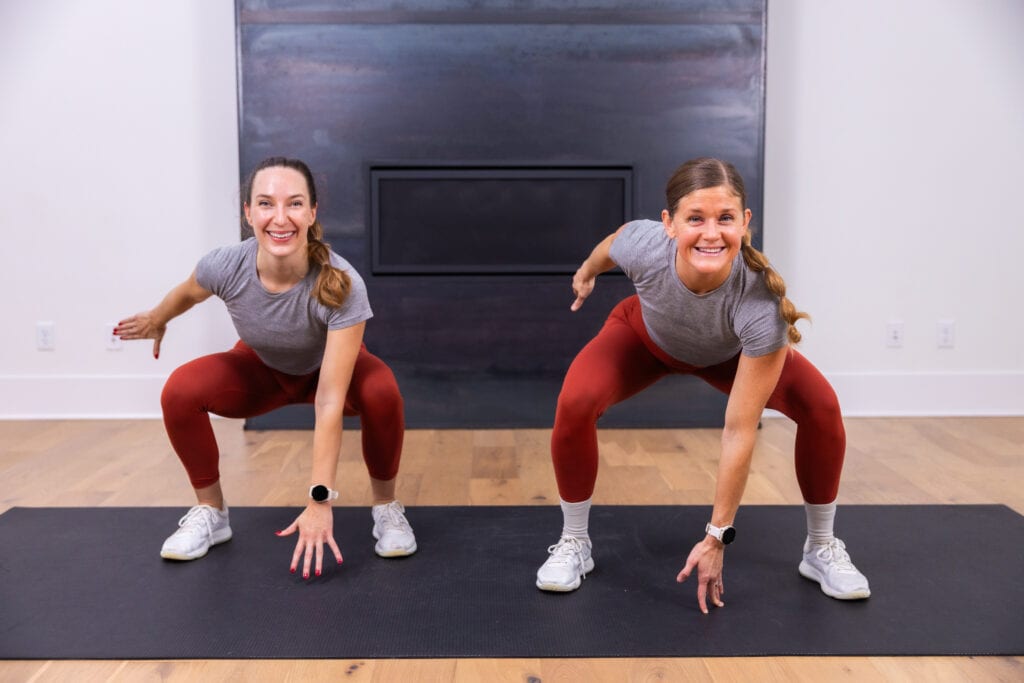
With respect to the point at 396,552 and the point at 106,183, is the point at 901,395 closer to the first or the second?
the point at 396,552

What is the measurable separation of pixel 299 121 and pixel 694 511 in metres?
2.14

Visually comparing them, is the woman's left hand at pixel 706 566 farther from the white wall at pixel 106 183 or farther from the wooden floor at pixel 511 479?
the white wall at pixel 106 183

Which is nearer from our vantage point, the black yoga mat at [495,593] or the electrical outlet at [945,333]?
the black yoga mat at [495,593]

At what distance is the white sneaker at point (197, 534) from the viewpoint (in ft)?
6.63

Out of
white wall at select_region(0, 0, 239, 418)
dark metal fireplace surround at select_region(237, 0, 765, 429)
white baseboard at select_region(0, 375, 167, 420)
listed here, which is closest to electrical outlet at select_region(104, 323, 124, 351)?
white wall at select_region(0, 0, 239, 418)

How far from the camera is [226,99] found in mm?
3680

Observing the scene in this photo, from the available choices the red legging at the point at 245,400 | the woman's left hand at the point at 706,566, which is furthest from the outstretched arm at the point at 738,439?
the red legging at the point at 245,400

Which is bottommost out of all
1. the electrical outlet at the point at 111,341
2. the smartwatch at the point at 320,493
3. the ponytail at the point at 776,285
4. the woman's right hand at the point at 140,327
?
the smartwatch at the point at 320,493

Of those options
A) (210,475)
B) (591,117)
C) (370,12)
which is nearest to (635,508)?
(210,475)

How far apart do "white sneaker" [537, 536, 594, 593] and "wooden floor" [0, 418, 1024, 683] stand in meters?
0.17

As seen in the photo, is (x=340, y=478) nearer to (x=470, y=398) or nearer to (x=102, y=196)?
(x=470, y=398)

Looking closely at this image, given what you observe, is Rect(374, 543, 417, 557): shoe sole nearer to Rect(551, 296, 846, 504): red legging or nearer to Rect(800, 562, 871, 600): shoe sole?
Rect(551, 296, 846, 504): red legging

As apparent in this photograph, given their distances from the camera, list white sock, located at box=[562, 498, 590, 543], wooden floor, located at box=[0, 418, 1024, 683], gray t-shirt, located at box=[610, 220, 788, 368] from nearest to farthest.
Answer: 1. wooden floor, located at box=[0, 418, 1024, 683]
2. gray t-shirt, located at box=[610, 220, 788, 368]
3. white sock, located at box=[562, 498, 590, 543]

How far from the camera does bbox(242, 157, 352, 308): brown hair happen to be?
6.37 feet
